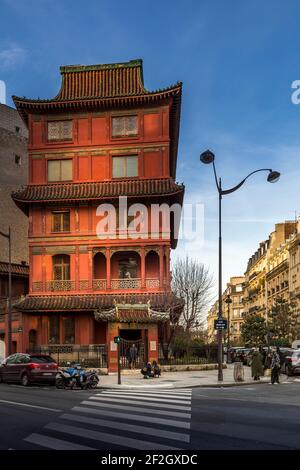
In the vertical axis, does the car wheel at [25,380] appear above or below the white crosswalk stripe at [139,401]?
below

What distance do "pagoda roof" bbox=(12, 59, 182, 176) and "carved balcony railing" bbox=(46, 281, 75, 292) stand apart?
12650 millimetres

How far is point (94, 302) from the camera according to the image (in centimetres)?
4144

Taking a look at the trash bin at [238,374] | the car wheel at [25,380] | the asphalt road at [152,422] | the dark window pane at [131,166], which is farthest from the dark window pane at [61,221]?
the asphalt road at [152,422]

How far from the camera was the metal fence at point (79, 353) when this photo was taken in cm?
3472

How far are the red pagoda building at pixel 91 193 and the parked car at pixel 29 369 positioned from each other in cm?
1267

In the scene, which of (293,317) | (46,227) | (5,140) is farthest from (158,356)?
(5,140)

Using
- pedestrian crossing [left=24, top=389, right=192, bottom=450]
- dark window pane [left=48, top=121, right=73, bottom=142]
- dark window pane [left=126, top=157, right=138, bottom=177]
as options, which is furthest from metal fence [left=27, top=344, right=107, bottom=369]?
pedestrian crossing [left=24, top=389, right=192, bottom=450]

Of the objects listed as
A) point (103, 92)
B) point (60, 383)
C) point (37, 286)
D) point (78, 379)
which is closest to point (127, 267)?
point (37, 286)

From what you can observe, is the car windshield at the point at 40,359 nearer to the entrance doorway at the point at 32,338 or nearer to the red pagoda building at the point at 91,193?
the red pagoda building at the point at 91,193

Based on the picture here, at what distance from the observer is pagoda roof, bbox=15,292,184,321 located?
39.7m

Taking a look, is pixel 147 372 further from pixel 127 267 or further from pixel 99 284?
pixel 127 267

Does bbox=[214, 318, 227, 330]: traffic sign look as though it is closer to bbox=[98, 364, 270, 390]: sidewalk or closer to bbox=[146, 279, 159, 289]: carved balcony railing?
bbox=[98, 364, 270, 390]: sidewalk

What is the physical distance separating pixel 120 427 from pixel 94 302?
96.9ft
